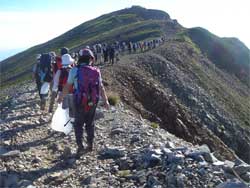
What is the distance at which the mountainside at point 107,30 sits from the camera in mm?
107500

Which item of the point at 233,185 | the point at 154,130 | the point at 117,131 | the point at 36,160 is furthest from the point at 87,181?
the point at 154,130

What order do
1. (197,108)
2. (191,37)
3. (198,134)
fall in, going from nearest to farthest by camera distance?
(198,134), (197,108), (191,37)

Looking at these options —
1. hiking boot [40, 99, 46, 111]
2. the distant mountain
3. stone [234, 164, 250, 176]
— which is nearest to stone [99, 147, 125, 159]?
stone [234, 164, 250, 176]

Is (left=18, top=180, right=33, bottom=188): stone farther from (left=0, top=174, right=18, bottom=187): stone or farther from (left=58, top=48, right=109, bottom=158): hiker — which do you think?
(left=58, top=48, right=109, bottom=158): hiker

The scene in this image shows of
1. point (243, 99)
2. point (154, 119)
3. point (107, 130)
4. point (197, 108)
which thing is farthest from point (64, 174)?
point (243, 99)

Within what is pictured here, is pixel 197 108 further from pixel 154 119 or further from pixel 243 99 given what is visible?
pixel 243 99

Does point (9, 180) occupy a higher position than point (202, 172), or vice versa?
point (9, 180)

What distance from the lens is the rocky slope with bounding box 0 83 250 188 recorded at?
9.05 metres

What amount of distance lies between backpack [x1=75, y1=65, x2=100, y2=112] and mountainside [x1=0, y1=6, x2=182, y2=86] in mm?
89111

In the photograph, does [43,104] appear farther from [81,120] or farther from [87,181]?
[87,181]

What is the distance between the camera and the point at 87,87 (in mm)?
10633

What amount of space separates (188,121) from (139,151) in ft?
76.2

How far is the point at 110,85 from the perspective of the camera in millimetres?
29031

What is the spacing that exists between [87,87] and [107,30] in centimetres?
12199
